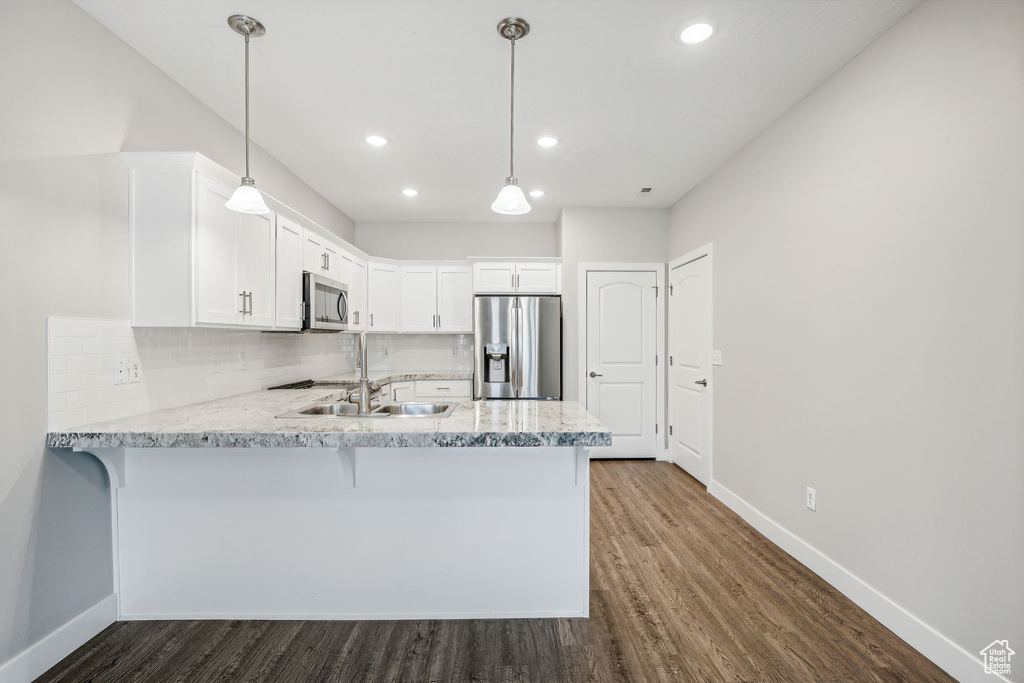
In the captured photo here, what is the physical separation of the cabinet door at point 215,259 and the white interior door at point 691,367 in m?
3.38

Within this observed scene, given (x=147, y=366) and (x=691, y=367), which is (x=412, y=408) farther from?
(x=691, y=367)

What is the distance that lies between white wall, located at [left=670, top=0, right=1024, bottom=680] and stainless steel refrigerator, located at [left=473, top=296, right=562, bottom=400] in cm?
197

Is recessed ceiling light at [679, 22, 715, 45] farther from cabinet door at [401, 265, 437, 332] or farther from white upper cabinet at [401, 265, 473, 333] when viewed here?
cabinet door at [401, 265, 437, 332]

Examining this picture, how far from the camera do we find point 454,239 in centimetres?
518

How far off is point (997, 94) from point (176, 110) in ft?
11.6

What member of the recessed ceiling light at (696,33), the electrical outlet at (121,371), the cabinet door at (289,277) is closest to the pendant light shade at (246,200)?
the electrical outlet at (121,371)

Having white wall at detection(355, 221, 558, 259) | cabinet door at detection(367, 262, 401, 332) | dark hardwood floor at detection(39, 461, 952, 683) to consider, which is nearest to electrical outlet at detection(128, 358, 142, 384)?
dark hardwood floor at detection(39, 461, 952, 683)

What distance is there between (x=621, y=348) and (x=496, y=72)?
3.02 m

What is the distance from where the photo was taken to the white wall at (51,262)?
1.57 meters

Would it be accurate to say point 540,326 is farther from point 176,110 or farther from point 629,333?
point 176,110

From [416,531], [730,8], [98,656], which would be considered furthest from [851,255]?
[98,656]

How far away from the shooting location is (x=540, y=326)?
444 cm

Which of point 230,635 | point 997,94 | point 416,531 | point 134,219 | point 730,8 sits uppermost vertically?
point 730,8

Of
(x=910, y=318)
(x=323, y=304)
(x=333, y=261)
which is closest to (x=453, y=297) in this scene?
(x=333, y=261)
